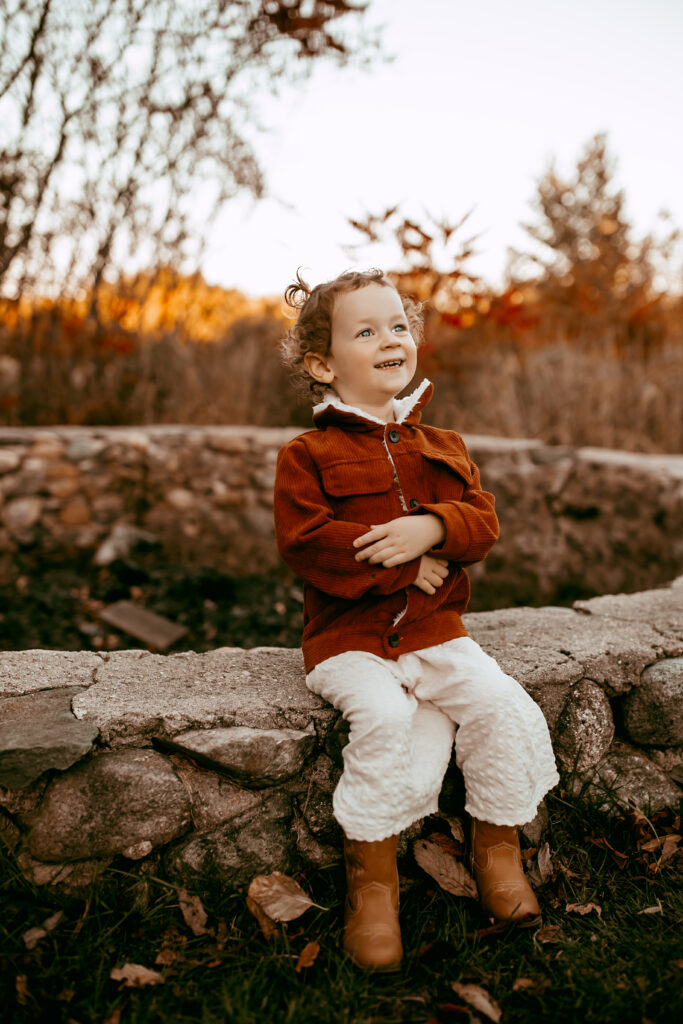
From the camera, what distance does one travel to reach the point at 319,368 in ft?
6.56

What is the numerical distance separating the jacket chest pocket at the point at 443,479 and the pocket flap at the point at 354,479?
0.42ft

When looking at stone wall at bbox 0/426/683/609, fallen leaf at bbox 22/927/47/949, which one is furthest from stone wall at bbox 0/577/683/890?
stone wall at bbox 0/426/683/609

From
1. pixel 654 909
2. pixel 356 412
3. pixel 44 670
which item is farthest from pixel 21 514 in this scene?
pixel 654 909

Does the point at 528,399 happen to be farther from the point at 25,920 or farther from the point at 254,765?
the point at 25,920

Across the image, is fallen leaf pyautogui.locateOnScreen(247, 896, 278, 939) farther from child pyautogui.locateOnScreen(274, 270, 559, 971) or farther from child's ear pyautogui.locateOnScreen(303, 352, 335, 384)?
child's ear pyautogui.locateOnScreen(303, 352, 335, 384)

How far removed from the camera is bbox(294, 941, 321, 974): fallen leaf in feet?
4.82

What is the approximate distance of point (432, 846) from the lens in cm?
176

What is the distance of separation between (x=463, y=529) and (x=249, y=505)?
93.4 inches

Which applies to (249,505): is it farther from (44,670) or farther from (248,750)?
(248,750)

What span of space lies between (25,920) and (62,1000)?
226 mm

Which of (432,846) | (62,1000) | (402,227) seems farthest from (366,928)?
(402,227)

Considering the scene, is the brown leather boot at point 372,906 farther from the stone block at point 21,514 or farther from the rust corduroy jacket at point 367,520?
the stone block at point 21,514

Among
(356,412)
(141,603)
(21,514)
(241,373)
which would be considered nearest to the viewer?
(356,412)

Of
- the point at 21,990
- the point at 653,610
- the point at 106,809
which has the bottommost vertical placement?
the point at 21,990
